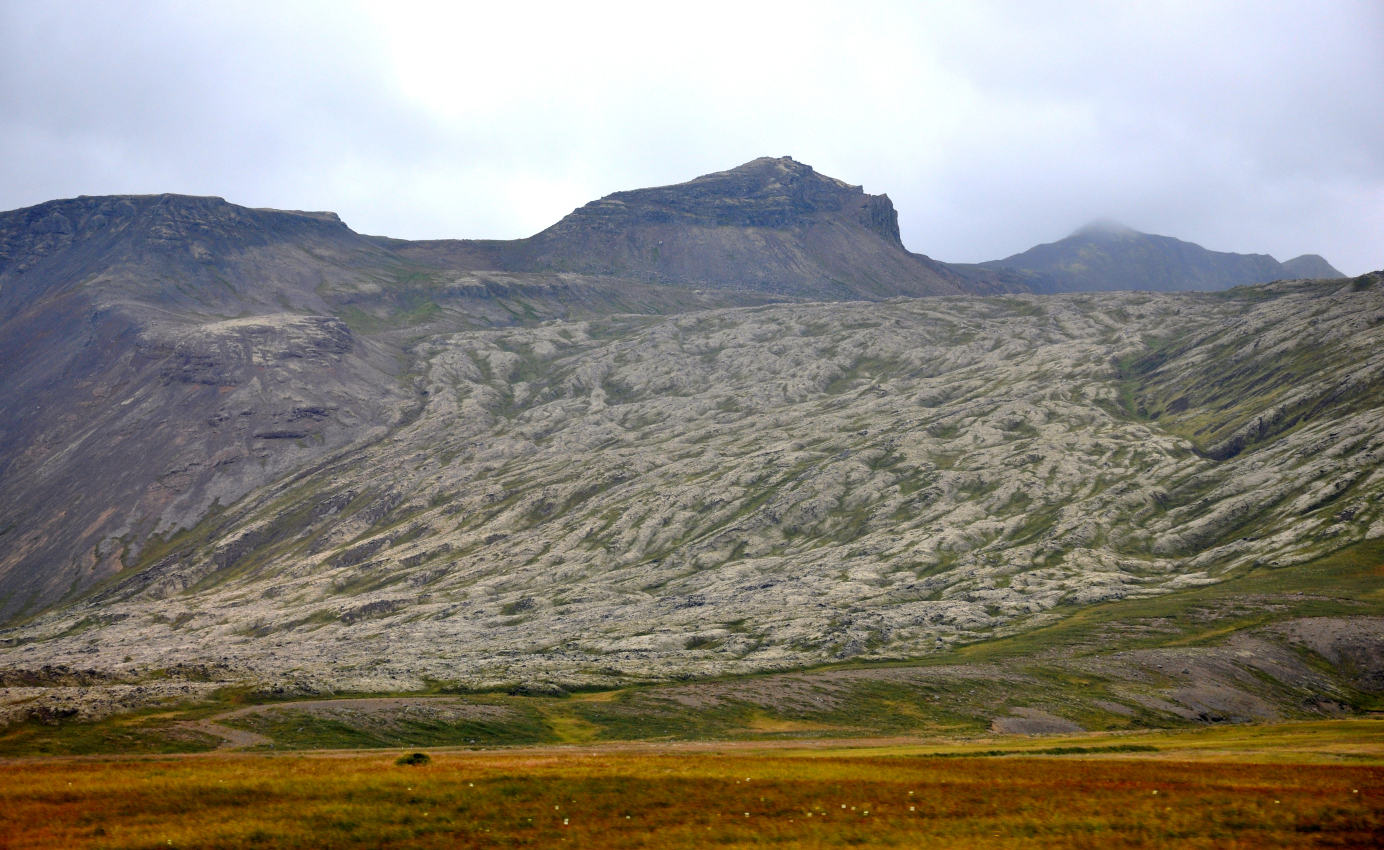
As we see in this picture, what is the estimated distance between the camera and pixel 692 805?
152 feet

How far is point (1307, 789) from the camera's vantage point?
46688 mm

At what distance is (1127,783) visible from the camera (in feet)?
166

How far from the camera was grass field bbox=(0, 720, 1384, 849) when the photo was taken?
4016 centimetres

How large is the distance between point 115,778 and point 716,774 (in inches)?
1376

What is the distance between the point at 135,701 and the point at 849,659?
123 metres

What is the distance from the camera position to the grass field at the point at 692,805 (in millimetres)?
40156

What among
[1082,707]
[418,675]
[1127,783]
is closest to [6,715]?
[418,675]

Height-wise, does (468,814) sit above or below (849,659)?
above

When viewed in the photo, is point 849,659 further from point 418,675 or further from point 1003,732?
point 418,675

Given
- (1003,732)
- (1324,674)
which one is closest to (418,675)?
(1003,732)

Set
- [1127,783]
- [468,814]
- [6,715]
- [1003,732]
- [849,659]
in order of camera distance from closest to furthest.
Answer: [468,814]
[1127,783]
[6,715]
[1003,732]
[849,659]

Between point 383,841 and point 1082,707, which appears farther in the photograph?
point 1082,707

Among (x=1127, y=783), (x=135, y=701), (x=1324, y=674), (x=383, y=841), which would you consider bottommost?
(x=1324, y=674)

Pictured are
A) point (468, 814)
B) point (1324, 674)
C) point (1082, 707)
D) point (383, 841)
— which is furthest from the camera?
point (1324, 674)
